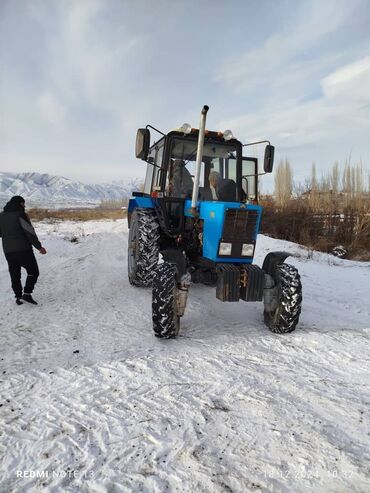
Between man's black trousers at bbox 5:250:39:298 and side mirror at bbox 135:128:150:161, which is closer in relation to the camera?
side mirror at bbox 135:128:150:161

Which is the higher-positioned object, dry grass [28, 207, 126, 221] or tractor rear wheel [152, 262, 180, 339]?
dry grass [28, 207, 126, 221]

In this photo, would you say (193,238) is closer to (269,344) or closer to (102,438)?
(269,344)

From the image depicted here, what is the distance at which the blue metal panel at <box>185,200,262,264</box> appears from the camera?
3.77 metres

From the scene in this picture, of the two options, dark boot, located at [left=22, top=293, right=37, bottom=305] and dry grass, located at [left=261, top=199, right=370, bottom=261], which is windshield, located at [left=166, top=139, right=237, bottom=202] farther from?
dry grass, located at [left=261, top=199, right=370, bottom=261]

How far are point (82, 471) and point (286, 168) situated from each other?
68.1 ft

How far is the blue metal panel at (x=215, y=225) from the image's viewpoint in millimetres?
3766

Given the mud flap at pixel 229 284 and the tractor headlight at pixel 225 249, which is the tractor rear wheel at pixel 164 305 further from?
the tractor headlight at pixel 225 249

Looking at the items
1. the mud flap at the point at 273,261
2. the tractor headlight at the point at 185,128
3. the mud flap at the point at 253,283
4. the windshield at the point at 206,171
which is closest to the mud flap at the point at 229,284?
the mud flap at the point at 253,283

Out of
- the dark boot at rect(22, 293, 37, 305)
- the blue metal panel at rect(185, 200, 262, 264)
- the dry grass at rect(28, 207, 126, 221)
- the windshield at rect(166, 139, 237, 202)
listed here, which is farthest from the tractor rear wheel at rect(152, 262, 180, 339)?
the dry grass at rect(28, 207, 126, 221)

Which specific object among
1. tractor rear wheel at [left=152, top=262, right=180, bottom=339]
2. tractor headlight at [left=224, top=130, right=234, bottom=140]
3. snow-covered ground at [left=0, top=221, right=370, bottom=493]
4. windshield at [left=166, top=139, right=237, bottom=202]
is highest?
tractor headlight at [left=224, top=130, right=234, bottom=140]

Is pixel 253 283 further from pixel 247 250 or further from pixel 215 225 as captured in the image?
pixel 215 225

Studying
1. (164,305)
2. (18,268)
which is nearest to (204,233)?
(164,305)

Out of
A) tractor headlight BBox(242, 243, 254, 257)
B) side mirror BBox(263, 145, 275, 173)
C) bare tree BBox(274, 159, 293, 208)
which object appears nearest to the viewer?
tractor headlight BBox(242, 243, 254, 257)

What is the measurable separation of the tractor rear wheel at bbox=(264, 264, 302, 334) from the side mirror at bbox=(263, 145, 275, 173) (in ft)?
5.31
